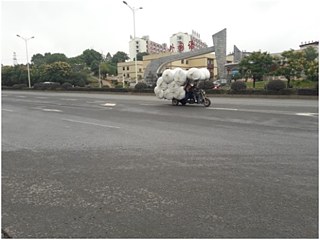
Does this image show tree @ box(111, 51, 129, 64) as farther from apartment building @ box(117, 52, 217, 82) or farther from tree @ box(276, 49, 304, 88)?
tree @ box(276, 49, 304, 88)

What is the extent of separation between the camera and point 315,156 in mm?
5520

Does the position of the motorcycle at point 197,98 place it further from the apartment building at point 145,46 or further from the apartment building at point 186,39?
the apartment building at point 145,46

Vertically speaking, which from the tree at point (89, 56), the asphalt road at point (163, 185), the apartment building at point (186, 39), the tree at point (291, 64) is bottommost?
the asphalt road at point (163, 185)

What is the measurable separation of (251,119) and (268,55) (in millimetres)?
23708

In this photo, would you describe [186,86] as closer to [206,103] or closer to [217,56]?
[206,103]

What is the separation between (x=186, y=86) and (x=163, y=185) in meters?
12.5

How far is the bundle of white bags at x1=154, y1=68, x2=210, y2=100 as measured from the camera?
1593 cm

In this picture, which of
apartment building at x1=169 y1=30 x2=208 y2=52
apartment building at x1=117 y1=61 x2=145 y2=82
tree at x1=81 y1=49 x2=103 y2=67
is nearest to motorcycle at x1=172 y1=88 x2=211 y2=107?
apartment building at x1=117 y1=61 x2=145 y2=82

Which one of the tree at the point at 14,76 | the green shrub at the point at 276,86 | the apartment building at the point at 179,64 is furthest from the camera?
the apartment building at the point at 179,64

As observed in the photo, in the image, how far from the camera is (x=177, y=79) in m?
16.3

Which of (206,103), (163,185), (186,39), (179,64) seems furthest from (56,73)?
(163,185)

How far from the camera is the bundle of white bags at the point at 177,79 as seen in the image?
15.9 metres

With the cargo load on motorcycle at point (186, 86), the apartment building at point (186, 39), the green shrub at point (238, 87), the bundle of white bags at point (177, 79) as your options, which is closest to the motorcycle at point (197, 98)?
the cargo load on motorcycle at point (186, 86)

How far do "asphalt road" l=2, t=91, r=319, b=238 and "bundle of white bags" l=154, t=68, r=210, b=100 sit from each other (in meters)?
8.26
